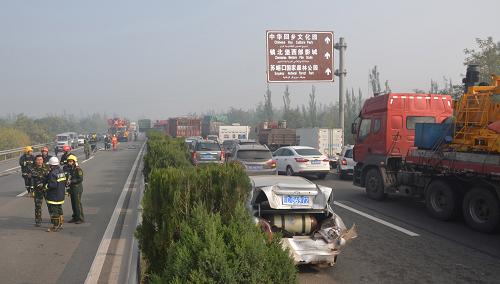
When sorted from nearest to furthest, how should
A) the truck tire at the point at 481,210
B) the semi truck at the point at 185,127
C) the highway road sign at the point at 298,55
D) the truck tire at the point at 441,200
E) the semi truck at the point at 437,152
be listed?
the truck tire at the point at 481,210 < the semi truck at the point at 437,152 < the truck tire at the point at 441,200 < the highway road sign at the point at 298,55 < the semi truck at the point at 185,127

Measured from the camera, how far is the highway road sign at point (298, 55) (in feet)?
80.4

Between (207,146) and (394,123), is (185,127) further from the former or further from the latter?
(394,123)

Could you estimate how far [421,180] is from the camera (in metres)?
11.5

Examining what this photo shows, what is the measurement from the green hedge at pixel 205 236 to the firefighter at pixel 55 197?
188 inches

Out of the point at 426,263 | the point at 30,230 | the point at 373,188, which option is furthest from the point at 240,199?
the point at 373,188

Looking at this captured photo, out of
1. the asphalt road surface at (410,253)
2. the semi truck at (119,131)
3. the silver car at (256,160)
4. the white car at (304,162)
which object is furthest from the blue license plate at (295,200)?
the semi truck at (119,131)

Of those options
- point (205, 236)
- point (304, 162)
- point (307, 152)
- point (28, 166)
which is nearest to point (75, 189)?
point (28, 166)

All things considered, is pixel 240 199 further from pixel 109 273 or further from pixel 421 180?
pixel 421 180

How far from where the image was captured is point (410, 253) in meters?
7.55

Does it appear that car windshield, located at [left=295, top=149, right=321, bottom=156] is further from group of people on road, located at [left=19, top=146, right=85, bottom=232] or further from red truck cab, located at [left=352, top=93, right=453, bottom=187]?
group of people on road, located at [left=19, top=146, right=85, bottom=232]

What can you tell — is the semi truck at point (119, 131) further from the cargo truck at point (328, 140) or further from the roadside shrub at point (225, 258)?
the roadside shrub at point (225, 258)

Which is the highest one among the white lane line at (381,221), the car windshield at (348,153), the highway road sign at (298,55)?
the highway road sign at (298,55)

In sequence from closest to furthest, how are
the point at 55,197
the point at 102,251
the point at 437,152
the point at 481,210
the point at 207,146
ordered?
1. the point at 102,251
2. the point at 481,210
3. the point at 55,197
4. the point at 437,152
5. the point at 207,146

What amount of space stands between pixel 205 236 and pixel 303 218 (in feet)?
11.4
